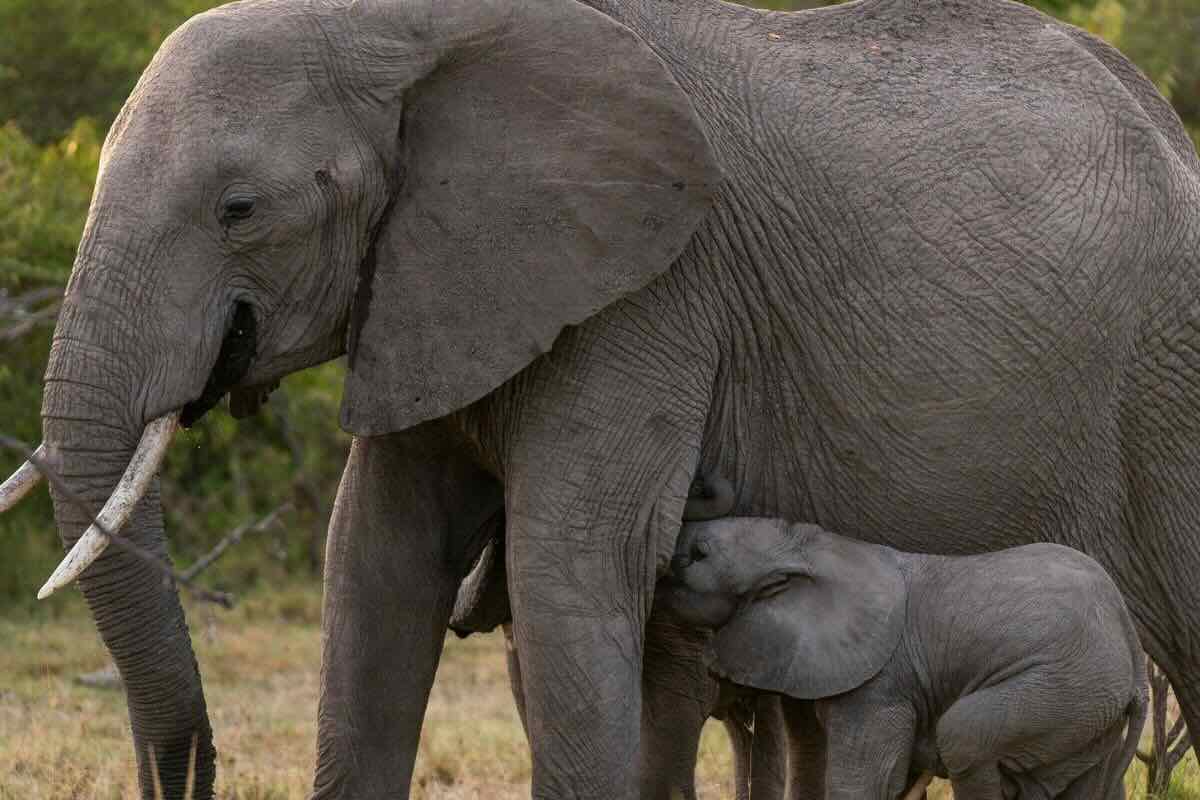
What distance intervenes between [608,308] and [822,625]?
918mm

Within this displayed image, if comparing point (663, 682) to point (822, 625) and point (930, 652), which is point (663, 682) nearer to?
point (822, 625)

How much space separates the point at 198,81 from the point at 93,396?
0.67 m

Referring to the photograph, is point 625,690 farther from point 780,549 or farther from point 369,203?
point 369,203

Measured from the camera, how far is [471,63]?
4.85 metres

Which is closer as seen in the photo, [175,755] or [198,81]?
[198,81]

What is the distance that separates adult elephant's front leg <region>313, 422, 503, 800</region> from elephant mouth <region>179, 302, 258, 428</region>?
23.5 inches

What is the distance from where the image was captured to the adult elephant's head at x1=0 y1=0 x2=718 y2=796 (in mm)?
4531

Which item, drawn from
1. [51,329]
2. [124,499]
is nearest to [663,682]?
[124,499]

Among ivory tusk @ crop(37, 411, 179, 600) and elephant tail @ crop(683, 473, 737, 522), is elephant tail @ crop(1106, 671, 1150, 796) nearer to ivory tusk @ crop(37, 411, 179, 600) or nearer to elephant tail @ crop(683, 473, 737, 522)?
elephant tail @ crop(683, 473, 737, 522)

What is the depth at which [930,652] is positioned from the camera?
5117 millimetres

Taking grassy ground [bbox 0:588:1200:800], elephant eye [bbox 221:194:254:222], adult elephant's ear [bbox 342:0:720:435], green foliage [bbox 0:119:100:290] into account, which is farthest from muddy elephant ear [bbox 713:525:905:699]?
green foliage [bbox 0:119:100:290]

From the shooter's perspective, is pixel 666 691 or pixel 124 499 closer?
pixel 124 499

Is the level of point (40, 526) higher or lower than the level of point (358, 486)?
lower

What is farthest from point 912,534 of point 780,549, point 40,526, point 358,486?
point 40,526
